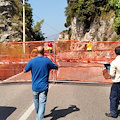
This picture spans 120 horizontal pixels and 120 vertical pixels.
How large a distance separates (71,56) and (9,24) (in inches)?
1058

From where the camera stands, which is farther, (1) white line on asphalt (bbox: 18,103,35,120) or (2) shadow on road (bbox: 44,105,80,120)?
(2) shadow on road (bbox: 44,105,80,120)

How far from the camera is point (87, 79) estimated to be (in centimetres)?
910

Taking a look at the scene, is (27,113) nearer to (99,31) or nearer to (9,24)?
(99,31)

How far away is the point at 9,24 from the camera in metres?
34.0

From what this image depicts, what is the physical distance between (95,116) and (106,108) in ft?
2.46

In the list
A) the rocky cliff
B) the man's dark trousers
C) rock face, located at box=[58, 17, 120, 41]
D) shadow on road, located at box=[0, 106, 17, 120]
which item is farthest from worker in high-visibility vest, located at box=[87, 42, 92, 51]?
rock face, located at box=[58, 17, 120, 41]

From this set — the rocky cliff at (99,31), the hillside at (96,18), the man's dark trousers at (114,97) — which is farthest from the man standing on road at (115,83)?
the hillside at (96,18)

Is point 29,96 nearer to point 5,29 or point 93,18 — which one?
A: point 5,29

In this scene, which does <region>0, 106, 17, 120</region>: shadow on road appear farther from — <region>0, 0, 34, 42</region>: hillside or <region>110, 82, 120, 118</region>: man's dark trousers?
<region>0, 0, 34, 42</region>: hillside

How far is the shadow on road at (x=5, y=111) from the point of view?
15.4ft

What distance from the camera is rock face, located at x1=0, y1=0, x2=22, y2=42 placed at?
31719 mm

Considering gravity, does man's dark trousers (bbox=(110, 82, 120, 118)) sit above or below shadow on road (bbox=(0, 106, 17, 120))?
above

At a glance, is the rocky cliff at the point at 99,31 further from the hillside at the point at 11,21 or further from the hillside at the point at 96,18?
the hillside at the point at 11,21

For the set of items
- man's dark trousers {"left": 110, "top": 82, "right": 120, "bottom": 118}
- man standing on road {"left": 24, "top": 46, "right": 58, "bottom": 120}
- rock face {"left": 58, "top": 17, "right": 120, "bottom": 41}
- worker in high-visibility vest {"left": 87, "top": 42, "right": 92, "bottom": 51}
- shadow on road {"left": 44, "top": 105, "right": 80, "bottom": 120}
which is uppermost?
rock face {"left": 58, "top": 17, "right": 120, "bottom": 41}
